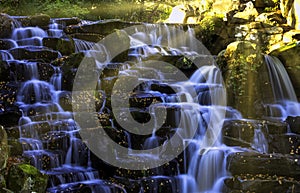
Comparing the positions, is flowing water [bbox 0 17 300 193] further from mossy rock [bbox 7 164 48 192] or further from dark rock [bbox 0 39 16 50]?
mossy rock [bbox 7 164 48 192]

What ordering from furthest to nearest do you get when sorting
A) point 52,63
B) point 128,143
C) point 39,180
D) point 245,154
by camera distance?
point 52,63 → point 128,143 → point 245,154 → point 39,180

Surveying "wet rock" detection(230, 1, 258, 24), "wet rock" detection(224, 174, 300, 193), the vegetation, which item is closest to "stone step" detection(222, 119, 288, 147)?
"wet rock" detection(224, 174, 300, 193)

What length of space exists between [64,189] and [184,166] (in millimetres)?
2603

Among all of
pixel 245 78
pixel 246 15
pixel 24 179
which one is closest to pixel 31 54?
pixel 24 179

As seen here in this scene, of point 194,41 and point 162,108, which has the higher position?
point 194,41

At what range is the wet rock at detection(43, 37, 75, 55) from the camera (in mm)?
11000

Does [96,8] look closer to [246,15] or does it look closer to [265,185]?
[246,15]

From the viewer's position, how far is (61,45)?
11.0 m

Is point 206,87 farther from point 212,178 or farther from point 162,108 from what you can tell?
point 212,178

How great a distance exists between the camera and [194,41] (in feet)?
46.9

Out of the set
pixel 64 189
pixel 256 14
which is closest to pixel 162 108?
pixel 64 189

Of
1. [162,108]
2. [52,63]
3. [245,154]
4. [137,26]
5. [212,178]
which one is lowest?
[212,178]

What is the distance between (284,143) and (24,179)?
5752 millimetres

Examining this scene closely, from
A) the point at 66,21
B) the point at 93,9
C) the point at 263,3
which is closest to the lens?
the point at 66,21
